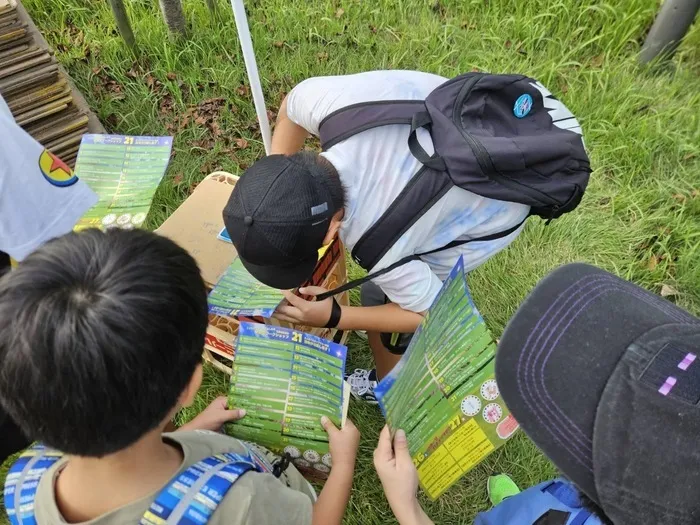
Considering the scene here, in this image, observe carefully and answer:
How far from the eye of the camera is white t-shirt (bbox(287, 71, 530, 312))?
4.33 ft

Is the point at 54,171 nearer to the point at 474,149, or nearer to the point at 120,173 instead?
the point at 120,173

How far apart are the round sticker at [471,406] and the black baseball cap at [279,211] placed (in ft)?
1.60

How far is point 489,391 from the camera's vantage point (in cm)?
111

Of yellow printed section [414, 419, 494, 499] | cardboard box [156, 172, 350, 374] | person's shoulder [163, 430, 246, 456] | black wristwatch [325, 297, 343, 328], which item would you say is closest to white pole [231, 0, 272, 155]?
cardboard box [156, 172, 350, 374]

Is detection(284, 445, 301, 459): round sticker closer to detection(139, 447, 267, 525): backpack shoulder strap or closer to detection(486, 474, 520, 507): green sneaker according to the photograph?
detection(139, 447, 267, 525): backpack shoulder strap

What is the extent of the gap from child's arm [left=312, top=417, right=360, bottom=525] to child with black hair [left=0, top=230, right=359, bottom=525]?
0.73ft

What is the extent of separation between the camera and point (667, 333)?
78 centimetres

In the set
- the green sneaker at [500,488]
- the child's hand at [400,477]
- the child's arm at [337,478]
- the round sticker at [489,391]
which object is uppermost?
the round sticker at [489,391]

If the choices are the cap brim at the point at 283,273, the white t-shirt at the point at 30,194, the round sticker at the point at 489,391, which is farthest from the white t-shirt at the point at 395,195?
the white t-shirt at the point at 30,194

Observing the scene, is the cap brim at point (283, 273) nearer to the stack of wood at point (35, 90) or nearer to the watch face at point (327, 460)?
the watch face at point (327, 460)

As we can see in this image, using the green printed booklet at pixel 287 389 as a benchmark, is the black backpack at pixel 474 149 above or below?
above

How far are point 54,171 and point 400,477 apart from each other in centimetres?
113

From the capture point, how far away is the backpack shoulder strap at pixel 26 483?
0.85 m

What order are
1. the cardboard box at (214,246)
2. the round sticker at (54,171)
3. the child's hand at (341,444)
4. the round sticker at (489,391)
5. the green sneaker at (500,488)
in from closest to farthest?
the round sticker at (489,391), the child's hand at (341,444), the round sticker at (54,171), the cardboard box at (214,246), the green sneaker at (500,488)
